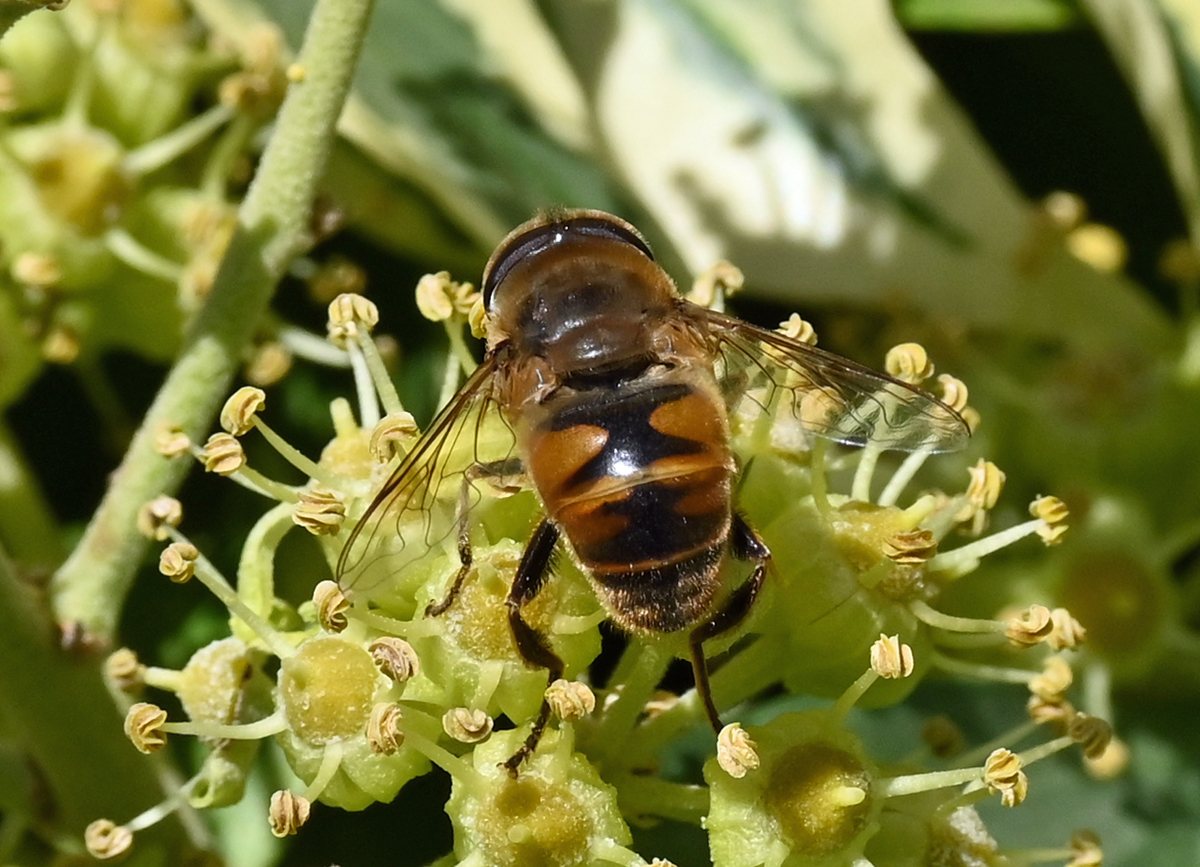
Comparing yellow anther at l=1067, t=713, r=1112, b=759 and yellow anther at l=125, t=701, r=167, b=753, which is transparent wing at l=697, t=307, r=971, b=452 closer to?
yellow anther at l=1067, t=713, r=1112, b=759

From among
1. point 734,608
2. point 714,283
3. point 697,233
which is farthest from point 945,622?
point 697,233

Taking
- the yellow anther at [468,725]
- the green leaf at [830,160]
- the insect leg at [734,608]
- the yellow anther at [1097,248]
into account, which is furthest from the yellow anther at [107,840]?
the yellow anther at [1097,248]

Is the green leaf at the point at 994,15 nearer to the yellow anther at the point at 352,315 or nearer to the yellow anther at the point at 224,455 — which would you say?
the yellow anther at the point at 352,315

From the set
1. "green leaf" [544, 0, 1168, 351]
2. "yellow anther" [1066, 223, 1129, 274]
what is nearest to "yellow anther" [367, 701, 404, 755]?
"green leaf" [544, 0, 1168, 351]

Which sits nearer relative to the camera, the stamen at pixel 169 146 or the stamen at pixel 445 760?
the stamen at pixel 445 760

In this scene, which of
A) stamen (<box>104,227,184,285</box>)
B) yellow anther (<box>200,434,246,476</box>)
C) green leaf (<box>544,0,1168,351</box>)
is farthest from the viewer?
green leaf (<box>544,0,1168,351</box>)

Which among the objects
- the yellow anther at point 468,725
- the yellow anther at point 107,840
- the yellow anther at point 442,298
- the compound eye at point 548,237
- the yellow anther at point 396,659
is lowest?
the yellow anther at point 107,840

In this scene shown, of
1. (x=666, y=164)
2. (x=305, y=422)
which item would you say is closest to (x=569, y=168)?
(x=666, y=164)
